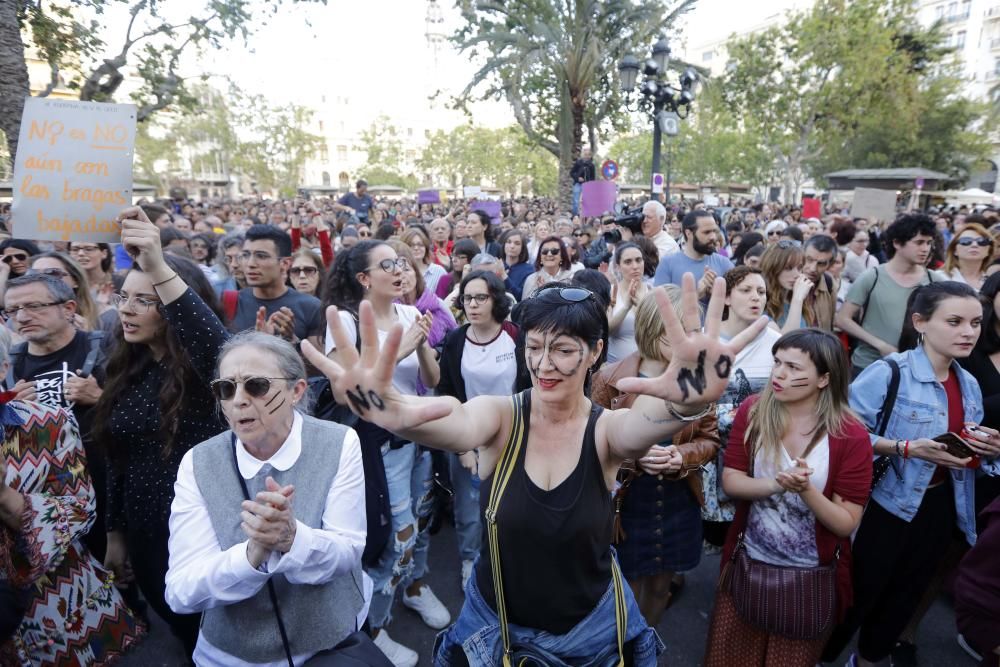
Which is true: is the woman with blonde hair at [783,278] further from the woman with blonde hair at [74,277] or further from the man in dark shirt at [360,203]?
the man in dark shirt at [360,203]

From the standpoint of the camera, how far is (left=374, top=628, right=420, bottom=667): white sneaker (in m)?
3.19

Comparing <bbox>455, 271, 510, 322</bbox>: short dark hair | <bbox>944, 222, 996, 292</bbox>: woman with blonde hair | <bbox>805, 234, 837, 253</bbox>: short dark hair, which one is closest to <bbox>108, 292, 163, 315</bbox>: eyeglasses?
<bbox>455, 271, 510, 322</bbox>: short dark hair

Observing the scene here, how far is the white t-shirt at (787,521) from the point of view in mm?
2494

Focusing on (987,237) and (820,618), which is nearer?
(820,618)

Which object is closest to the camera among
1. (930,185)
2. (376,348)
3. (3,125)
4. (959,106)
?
(376,348)

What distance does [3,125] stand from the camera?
7.09 metres

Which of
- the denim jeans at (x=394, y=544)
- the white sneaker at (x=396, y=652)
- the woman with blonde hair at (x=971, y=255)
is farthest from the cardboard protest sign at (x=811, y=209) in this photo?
the white sneaker at (x=396, y=652)

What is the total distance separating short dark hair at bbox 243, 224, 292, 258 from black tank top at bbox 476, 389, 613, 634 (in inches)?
106

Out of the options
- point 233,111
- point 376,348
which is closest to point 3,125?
point 376,348

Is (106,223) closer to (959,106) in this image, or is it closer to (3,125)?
(3,125)

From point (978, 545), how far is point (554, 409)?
56.6 inches

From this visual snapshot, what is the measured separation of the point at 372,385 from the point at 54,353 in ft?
7.88

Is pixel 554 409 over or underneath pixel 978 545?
over

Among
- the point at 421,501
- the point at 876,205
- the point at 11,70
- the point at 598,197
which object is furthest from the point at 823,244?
the point at 11,70
